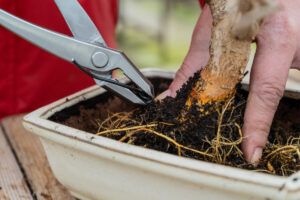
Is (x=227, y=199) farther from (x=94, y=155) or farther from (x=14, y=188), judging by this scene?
(x=14, y=188)

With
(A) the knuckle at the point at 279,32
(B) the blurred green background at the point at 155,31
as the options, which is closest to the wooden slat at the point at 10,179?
(A) the knuckle at the point at 279,32

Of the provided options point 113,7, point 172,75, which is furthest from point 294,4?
point 113,7

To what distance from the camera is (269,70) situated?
56cm

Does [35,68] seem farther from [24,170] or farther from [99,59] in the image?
[99,59]

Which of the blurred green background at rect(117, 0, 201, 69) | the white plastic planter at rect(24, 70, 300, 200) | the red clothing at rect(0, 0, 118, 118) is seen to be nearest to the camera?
the white plastic planter at rect(24, 70, 300, 200)

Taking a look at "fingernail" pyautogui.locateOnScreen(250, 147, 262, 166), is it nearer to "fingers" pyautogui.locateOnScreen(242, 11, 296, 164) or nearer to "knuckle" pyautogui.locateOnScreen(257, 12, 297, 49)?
"fingers" pyautogui.locateOnScreen(242, 11, 296, 164)

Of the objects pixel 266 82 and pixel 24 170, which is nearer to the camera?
pixel 266 82

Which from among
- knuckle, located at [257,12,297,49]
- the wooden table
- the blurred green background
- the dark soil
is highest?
knuckle, located at [257,12,297,49]

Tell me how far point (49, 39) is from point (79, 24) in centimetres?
5

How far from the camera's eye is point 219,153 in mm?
541

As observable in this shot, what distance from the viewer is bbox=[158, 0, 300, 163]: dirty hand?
0.54 meters

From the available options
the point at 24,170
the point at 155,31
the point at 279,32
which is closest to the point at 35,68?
the point at 24,170

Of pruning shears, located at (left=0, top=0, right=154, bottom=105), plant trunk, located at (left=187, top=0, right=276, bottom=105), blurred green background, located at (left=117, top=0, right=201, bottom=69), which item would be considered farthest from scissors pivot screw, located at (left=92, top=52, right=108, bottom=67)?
blurred green background, located at (left=117, top=0, right=201, bottom=69)

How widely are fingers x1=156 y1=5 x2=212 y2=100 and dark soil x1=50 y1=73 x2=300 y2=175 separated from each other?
0.16ft
